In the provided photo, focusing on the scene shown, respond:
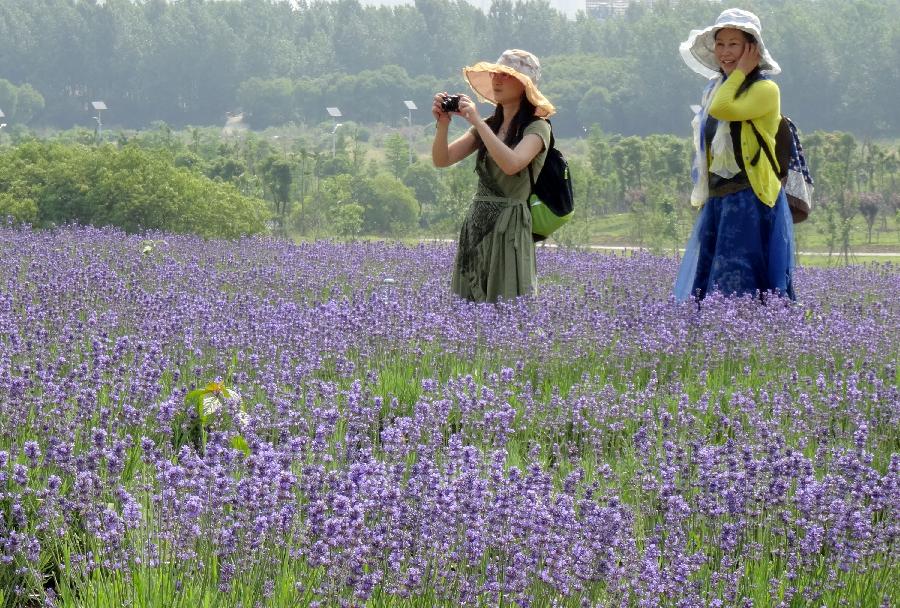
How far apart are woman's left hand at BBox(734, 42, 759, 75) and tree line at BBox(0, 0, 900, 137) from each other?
226 feet

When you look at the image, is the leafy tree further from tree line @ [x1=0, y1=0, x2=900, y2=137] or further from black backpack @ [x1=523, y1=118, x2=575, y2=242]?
tree line @ [x1=0, y1=0, x2=900, y2=137]

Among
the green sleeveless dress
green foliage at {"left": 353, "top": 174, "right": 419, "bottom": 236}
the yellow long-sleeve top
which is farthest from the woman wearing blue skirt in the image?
green foliage at {"left": 353, "top": 174, "right": 419, "bottom": 236}

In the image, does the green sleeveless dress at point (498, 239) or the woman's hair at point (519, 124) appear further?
the green sleeveless dress at point (498, 239)

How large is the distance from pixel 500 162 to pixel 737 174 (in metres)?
1.63

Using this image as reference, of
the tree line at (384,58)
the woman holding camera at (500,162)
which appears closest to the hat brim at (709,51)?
the woman holding camera at (500,162)

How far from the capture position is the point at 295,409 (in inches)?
175

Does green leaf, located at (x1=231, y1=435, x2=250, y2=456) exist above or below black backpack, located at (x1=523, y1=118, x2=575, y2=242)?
below

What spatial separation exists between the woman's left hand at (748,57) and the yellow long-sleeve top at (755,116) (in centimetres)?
6

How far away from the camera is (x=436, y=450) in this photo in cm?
403

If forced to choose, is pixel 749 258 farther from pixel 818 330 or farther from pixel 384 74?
pixel 384 74

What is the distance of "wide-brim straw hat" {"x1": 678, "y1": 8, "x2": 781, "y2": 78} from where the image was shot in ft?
21.1

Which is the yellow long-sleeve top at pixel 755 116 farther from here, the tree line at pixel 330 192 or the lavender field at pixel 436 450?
the tree line at pixel 330 192

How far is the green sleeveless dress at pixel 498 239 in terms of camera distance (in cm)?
632

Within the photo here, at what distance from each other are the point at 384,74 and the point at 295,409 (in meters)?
93.9
